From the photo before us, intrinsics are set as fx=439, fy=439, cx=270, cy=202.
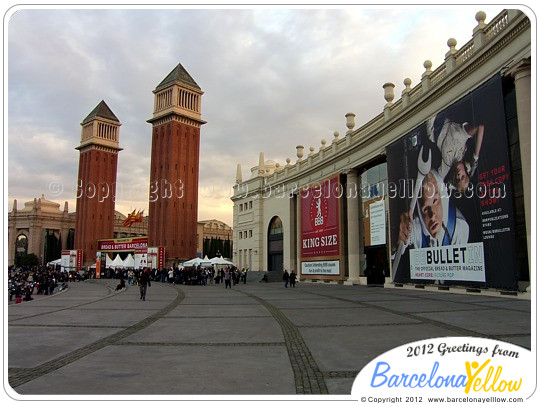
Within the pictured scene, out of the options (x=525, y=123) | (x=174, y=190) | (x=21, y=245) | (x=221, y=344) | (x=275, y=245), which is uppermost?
(x=174, y=190)

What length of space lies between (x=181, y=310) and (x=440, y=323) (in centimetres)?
874

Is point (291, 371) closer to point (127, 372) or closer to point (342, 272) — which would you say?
point (127, 372)

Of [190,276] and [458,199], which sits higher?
[458,199]

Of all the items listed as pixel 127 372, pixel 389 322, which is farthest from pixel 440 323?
pixel 127 372

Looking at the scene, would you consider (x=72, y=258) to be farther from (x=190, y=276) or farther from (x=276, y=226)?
(x=190, y=276)

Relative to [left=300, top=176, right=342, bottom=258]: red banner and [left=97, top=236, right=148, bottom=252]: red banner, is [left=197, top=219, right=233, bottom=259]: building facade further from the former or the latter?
[left=300, top=176, right=342, bottom=258]: red banner

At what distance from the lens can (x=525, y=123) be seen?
1669 centimetres

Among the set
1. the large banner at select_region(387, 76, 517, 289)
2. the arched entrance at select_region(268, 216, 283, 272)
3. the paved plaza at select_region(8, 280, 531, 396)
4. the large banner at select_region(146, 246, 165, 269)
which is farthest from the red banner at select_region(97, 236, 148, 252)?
the paved plaza at select_region(8, 280, 531, 396)

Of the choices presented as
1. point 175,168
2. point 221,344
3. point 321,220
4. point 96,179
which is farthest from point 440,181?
point 96,179

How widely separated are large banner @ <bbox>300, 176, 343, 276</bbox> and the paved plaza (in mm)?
21199

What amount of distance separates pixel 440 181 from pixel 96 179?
3402 inches

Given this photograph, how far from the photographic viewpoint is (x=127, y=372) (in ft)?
20.1

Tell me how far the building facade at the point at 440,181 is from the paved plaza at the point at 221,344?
195 inches

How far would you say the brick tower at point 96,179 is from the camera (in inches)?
3664
